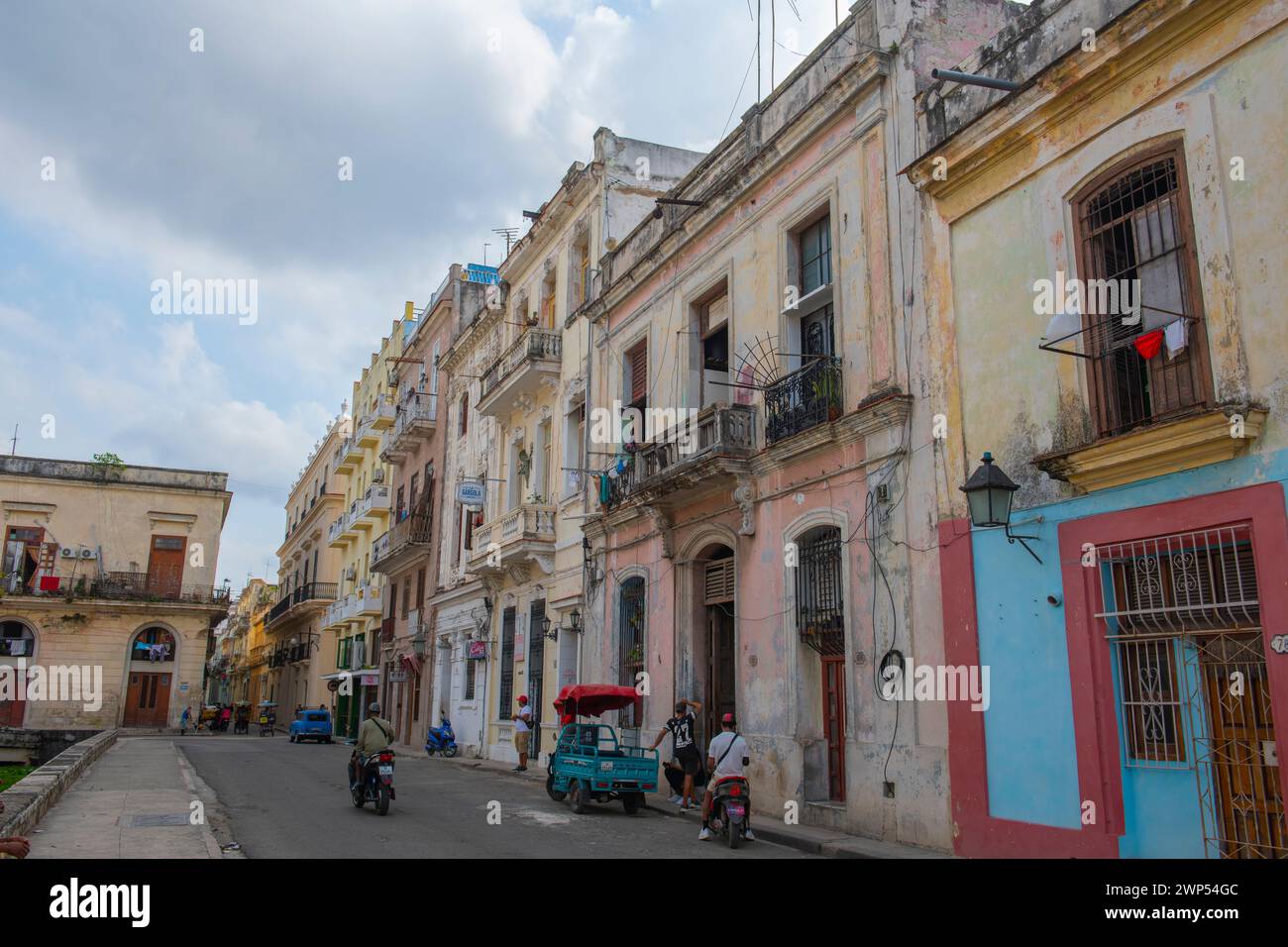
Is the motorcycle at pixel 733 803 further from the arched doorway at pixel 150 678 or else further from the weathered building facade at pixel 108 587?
the arched doorway at pixel 150 678

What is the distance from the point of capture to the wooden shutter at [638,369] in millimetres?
20127

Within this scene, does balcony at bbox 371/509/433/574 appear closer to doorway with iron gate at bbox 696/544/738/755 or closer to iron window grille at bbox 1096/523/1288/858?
doorway with iron gate at bbox 696/544/738/755

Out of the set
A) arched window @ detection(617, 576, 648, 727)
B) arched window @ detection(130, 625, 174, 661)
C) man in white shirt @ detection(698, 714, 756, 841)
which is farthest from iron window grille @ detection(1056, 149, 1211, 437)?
arched window @ detection(130, 625, 174, 661)

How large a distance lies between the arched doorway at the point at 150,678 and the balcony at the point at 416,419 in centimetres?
1546

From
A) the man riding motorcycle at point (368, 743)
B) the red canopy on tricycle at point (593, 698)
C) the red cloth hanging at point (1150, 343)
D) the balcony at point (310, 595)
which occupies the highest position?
the balcony at point (310, 595)

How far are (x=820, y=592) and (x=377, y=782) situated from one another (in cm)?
628

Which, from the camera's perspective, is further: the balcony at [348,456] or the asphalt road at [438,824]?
the balcony at [348,456]

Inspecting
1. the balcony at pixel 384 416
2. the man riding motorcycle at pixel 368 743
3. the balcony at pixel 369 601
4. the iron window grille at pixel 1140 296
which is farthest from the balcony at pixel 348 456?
the iron window grille at pixel 1140 296

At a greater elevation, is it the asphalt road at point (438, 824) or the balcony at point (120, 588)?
the balcony at point (120, 588)

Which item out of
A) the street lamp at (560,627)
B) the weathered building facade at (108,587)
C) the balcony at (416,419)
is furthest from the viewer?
the weathered building facade at (108,587)

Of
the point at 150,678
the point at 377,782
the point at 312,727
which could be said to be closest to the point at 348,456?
the point at 150,678

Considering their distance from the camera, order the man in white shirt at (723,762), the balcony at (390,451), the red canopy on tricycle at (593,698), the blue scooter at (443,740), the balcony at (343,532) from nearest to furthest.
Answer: the man in white shirt at (723,762), the red canopy on tricycle at (593,698), the blue scooter at (443,740), the balcony at (390,451), the balcony at (343,532)

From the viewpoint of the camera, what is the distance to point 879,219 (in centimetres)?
1333

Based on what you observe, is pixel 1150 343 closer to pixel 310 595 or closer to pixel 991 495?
pixel 991 495
